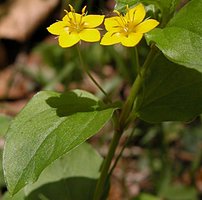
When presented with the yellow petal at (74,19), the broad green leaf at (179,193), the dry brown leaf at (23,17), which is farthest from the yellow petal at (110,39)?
the dry brown leaf at (23,17)

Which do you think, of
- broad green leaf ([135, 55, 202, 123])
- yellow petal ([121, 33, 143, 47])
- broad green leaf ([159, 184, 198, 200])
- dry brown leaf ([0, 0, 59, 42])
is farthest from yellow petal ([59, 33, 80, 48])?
dry brown leaf ([0, 0, 59, 42])

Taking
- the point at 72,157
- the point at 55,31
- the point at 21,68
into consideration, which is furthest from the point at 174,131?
the point at 55,31

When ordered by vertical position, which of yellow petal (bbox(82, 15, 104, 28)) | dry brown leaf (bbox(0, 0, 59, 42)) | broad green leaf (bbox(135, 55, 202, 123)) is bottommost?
dry brown leaf (bbox(0, 0, 59, 42))

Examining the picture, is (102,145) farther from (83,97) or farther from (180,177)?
(83,97)

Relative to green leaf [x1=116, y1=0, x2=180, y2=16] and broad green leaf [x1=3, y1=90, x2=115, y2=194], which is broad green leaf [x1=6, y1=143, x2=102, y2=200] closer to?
broad green leaf [x1=3, y1=90, x2=115, y2=194]

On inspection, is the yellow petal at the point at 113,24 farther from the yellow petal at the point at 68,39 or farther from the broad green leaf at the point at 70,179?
the broad green leaf at the point at 70,179

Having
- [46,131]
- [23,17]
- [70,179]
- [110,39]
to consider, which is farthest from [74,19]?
[23,17]

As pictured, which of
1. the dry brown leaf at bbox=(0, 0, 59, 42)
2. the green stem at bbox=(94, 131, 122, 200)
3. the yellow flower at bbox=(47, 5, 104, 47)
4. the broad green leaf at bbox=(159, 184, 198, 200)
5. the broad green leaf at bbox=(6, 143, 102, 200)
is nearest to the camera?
the yellow flower at bbox=(47, 5, 104, 47)
